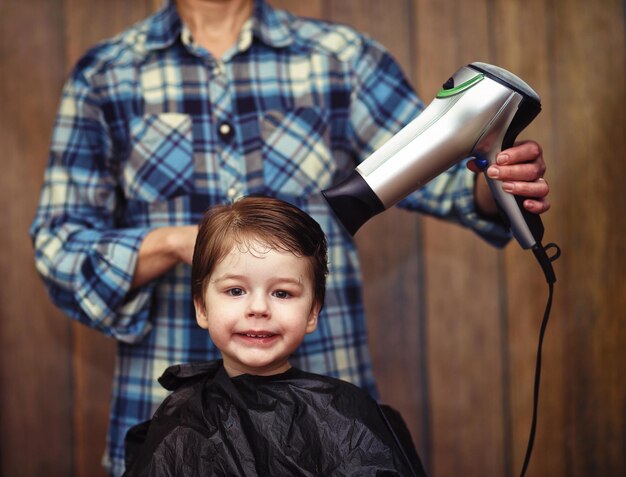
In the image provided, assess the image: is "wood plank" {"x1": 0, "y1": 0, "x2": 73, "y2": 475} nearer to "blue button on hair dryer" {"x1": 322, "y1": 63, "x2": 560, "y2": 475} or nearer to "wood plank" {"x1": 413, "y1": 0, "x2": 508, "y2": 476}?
"wood plank" {"x1": 413, "y1": 0, "x2": 508, "y2": 476}

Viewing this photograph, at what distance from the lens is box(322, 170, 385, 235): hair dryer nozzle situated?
94cm

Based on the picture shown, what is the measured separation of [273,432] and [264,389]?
2.5 inches

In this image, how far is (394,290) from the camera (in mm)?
1823

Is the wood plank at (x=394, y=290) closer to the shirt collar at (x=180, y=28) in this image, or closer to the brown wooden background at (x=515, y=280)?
the brown wooden background at (x=515, y=280)

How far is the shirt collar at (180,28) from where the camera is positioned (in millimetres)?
1346

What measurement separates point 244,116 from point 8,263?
82cm

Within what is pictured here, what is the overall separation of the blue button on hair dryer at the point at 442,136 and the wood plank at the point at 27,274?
1094mm

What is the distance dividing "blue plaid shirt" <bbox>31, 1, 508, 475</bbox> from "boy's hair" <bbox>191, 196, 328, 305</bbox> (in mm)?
301

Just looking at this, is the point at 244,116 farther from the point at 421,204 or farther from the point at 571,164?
the point at 571,164

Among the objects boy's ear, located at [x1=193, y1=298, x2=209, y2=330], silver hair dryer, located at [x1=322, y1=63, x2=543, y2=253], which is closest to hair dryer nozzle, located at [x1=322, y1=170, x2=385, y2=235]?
silver hair dryer, located at [x1=322, y1=63, x2=543, y2=253]

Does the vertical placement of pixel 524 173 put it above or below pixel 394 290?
above

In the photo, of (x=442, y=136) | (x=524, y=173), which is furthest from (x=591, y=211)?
(x=442, y=136)

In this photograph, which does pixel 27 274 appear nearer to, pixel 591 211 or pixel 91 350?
pixel 91 350

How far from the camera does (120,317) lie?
1.24m
